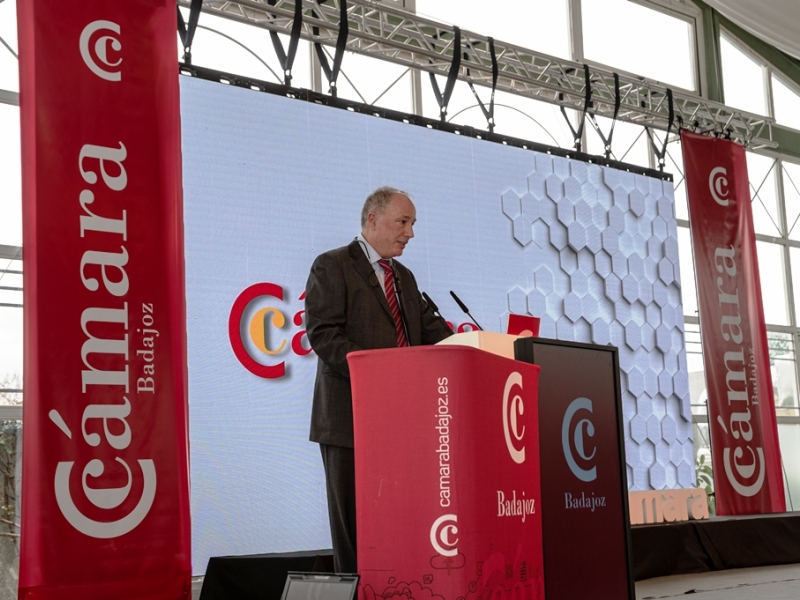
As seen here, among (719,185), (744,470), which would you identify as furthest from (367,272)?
(719,185)

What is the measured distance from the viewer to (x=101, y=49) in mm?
3352

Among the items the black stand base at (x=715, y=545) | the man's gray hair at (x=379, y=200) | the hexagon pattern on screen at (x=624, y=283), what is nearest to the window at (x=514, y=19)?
the hexagon pattern on screen at (x=624, y=283)

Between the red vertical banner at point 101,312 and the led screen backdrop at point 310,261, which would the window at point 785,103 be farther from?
the red vertical banner at point 101,312

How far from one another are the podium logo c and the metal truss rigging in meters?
2.92

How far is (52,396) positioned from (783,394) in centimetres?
713

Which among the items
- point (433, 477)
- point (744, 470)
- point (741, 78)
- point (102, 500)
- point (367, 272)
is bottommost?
point (744, 470)

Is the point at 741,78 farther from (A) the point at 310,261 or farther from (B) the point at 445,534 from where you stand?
(B) the point at 445,534

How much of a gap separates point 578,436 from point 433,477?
0.68m

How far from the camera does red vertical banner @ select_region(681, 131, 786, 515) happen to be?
559 centimetres

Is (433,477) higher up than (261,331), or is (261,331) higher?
(261,331)

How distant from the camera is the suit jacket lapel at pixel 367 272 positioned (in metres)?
2.58

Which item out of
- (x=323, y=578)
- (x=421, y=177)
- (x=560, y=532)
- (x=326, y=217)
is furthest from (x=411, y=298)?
(x=421, y=177)

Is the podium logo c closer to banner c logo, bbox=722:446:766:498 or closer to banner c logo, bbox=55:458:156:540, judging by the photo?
banner c logo, bbox=55:458:156:540

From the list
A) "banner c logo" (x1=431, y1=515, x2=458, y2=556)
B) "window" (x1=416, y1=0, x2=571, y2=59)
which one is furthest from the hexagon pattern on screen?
"banner c logo" (x1=431, y1=515, x2=458, y2=556)
